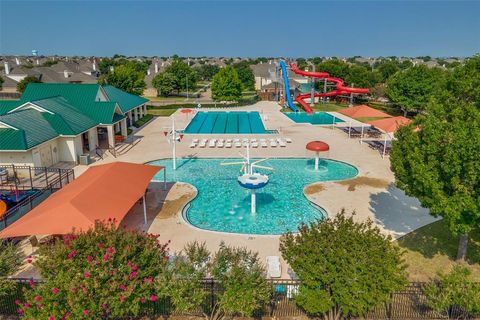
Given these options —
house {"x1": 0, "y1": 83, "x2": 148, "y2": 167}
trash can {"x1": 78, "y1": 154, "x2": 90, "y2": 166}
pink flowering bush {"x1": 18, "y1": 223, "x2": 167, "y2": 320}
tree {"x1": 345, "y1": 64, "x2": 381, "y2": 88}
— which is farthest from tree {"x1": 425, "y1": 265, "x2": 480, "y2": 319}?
tree {"x1": 345, "y1": 64, "x2": 381, "y2": 88}

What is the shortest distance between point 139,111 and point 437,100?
4088cm

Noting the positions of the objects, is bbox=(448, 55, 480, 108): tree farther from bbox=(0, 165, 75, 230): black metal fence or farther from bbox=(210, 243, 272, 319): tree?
bbox=(0, 165, 75, 230): black metal fence

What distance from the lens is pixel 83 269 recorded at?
9.16 metres

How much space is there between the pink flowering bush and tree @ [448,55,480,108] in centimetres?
1217

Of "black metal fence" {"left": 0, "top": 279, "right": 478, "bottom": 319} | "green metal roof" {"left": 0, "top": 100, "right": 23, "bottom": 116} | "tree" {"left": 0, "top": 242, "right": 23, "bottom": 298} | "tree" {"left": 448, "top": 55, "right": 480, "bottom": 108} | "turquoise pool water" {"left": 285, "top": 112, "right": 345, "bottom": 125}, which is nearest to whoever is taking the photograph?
"tree" {"left": 0, "top": 242, "right": 23, "bottom": 298}

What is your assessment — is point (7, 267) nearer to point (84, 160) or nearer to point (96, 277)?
point (96, 277)

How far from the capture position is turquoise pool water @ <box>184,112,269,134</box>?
42.2 meters

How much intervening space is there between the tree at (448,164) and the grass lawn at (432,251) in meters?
0.78

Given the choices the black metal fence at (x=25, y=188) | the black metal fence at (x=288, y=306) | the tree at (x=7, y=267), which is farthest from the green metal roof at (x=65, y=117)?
the black metal fence at (x=288, y=306)

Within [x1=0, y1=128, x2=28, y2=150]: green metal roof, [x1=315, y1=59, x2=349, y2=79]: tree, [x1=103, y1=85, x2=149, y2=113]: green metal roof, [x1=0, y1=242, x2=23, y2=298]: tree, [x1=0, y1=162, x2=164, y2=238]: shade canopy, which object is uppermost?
[x1=315, y1=59, x2=349, y2=79]: tree

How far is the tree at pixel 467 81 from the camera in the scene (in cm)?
1244

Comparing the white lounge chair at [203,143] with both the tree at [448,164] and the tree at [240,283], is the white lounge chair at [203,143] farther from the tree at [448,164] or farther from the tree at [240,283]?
the tree at [240,283]

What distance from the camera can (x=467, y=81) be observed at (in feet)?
41.0

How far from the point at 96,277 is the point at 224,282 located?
11.3 feet
